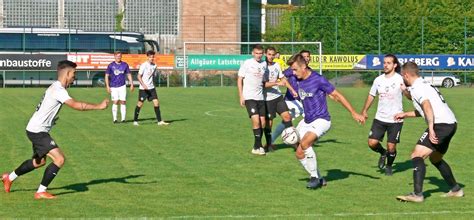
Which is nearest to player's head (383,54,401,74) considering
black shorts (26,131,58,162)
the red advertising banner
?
black shorts (26,131,58,162)

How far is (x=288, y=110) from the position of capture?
18656 millimetres

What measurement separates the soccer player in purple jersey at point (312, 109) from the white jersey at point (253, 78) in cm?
459

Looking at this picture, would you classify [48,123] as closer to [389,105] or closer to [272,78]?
[389,105]

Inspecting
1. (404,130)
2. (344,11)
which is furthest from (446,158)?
(344,11)

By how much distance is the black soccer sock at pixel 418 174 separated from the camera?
1202cm

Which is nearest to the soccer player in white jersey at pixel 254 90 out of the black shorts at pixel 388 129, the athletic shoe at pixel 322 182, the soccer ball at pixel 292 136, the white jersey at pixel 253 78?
the white jersey at pixel 253 78

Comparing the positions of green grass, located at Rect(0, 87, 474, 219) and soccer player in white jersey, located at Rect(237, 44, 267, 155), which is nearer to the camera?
green grass, located at Rect(0, 87, 474, 219)

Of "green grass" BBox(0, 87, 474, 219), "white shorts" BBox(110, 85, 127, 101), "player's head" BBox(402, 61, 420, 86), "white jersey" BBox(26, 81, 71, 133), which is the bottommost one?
"green grass" BBox(0, 87, 474, 219)

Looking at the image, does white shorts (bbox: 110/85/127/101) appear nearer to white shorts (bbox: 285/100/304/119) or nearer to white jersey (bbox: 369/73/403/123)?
white shorts (bbox: 285/100/304/119)

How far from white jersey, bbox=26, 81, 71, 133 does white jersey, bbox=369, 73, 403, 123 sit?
209 inches

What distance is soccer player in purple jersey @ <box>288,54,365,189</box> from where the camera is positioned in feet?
43.6

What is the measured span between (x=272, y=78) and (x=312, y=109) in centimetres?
501

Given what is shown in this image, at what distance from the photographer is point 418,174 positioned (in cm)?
1209

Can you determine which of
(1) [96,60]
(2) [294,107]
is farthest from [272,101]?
(1) [96,60]
